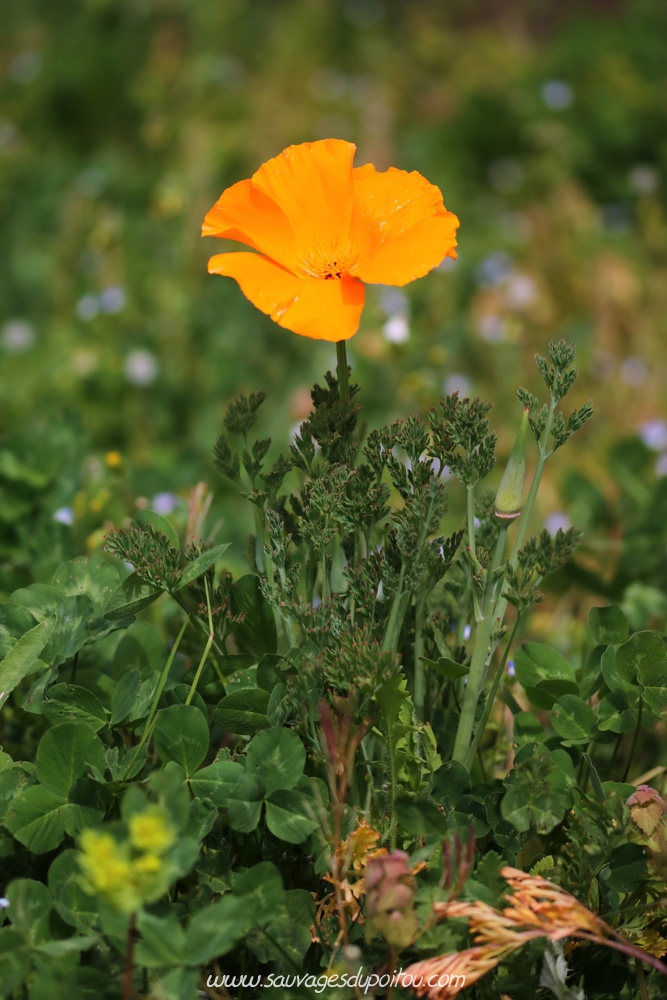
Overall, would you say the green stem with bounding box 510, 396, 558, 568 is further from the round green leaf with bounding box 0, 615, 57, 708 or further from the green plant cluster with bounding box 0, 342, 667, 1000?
the round green leaf with bounding box 0, 615, 57, 708

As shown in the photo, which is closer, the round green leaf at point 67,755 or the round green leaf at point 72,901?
the round green leaf at point 72,901

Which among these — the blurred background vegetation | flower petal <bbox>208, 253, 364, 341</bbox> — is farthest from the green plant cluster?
the blurred background vegetation

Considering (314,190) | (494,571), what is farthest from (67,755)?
(314,190)

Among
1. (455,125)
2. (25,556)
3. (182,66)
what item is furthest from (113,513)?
(182,66)

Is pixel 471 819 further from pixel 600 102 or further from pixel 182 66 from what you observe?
pixel 182 66

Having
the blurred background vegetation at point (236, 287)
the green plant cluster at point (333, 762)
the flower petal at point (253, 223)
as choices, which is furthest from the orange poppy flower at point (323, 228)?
the blurred background vegetation at point (236, 287)

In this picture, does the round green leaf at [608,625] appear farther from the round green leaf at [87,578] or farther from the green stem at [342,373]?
the round green leaf at [87,578]

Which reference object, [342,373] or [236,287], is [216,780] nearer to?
[342,373]

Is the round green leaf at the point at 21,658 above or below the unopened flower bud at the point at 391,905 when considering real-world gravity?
above
